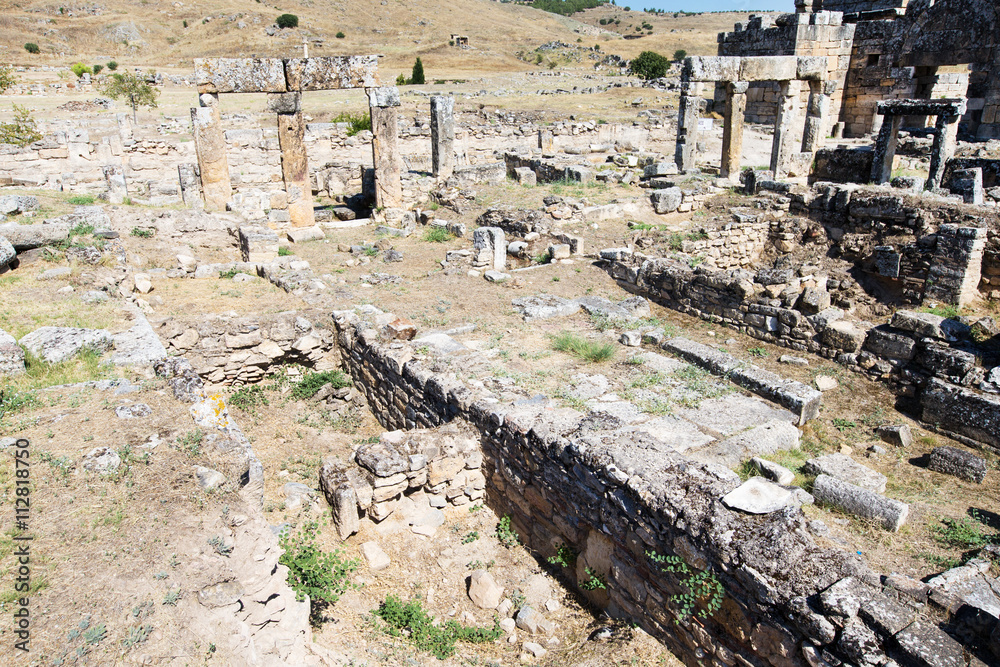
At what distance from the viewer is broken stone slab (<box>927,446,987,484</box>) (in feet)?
19.8

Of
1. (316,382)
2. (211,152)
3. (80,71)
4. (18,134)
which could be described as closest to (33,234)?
(316,382)

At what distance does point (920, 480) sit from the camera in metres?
6.15

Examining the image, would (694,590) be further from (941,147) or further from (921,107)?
(941,147)

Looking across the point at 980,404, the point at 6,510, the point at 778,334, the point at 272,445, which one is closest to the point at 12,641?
the point at 6,510

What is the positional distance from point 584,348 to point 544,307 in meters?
1.92

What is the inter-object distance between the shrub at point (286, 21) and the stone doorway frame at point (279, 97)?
46.2m

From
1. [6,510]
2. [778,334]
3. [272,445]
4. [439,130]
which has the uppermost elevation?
[439,130]

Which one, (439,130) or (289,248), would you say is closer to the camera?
(289,248)

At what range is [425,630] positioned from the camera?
4984 millimetres

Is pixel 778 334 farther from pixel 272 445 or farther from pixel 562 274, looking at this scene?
pixel 272 445

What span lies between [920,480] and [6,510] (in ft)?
24.2

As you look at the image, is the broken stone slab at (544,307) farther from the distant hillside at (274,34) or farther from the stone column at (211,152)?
the distant hillside at (274,34)

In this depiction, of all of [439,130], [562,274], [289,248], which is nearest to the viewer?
[562,274]

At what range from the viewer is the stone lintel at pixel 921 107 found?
550 inches
